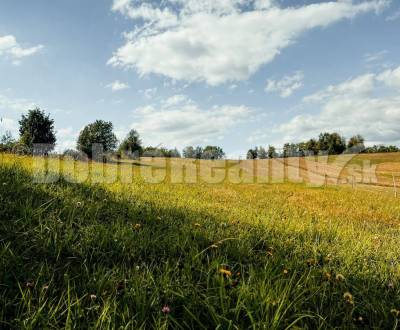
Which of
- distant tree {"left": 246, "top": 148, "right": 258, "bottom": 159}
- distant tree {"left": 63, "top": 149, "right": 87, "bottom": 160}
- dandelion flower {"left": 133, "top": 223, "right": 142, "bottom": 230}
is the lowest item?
dandelion flower {"left": 133, "top": 223, "right": 142, "bottom": 230}

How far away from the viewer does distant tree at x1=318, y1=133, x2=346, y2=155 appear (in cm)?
11162

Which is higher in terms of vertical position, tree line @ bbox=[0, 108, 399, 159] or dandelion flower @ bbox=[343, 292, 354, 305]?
tree line @ bbox=[0, 108, 399, 159]

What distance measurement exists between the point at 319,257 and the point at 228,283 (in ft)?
6.76

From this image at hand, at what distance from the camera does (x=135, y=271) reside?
123 inches

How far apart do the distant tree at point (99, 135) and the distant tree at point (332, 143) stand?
225 feet

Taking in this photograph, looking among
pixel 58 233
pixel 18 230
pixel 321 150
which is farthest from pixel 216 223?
pixel 321 150

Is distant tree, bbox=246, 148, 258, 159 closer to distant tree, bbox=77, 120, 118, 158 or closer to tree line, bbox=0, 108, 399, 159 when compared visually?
tree line, bbox=0, 108, 399, 159

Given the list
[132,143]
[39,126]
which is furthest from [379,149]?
[39,126]

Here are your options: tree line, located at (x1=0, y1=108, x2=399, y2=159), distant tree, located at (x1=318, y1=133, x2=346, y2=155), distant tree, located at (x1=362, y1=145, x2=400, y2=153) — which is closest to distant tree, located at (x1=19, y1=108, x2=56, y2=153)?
tree line, located at (x1=0, y1=108, x2=399, y2=159)

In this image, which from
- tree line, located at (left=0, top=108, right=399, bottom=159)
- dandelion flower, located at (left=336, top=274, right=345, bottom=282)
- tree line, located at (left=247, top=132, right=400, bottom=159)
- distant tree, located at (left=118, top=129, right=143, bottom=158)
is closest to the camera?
dandelion flower, located at (left=336, top=274, right=345, bottom=282)

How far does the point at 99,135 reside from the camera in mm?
85938

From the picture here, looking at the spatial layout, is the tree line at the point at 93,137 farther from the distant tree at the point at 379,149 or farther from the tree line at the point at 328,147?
the distant tree at the point at 379,149

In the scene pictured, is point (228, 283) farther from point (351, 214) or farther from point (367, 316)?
point (351, 214)

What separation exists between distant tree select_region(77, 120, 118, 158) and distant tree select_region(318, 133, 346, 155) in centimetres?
6859
